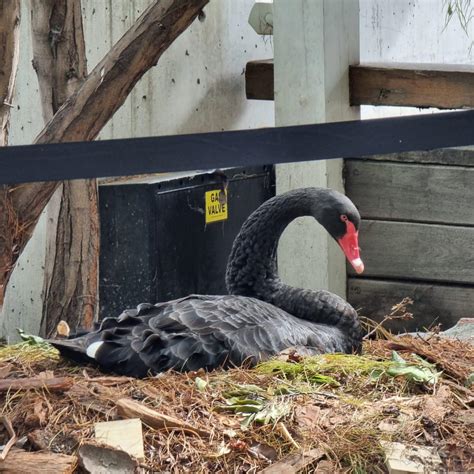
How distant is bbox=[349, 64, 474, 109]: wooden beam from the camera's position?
20.5ft

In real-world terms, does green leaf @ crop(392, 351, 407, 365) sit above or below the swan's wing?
below

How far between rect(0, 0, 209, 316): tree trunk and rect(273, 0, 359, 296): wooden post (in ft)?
6.55

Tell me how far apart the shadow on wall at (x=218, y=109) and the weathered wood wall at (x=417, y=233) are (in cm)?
104

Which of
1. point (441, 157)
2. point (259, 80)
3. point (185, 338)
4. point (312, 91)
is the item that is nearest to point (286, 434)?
point (185, 338)

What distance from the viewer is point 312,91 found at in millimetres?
6473

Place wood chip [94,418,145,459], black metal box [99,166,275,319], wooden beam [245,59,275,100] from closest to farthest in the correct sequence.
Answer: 1. wood chip [94,418,145,459]
2. black metal box [99,166,275,319]
3. wooden beam [245,59,275,100]

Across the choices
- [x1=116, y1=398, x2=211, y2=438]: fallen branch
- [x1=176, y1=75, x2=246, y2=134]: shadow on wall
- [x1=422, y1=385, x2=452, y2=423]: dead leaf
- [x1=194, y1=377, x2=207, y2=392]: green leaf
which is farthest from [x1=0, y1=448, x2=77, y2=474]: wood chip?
[x1=176, y1=75, x2=246, y2=134]: shadow on wall

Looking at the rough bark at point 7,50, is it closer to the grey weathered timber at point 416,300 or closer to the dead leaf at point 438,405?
the dead leaf at point 438,405

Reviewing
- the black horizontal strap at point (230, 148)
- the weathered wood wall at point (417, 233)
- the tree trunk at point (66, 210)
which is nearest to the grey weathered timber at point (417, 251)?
the weathered wood wall at point (417, 233)

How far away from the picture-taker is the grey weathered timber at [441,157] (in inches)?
256

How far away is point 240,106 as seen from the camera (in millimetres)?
7535

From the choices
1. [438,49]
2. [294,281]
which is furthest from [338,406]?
[438,49]

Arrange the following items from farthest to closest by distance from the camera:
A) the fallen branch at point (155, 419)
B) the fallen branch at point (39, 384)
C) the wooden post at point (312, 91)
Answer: the wooden post at point (312, 91), the fallen branch at point (39, 384), the fallen branch at point (155, 419)

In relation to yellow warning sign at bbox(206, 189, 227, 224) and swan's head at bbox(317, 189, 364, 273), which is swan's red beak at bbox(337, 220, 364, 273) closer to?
swan's head at bbox(317, 189, 364, 273)
